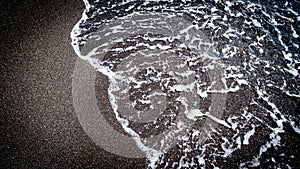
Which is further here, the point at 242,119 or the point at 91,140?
the point at 242,119

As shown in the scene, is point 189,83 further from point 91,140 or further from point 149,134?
point 91,140

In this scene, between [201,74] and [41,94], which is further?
[201,74]

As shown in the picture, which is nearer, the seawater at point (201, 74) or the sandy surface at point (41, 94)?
the sandy surface at point (41, 94)

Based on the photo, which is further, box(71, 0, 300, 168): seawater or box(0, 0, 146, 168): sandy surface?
box(71, 0, 300, 168): seawater

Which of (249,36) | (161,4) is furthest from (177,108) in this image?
(161,4)

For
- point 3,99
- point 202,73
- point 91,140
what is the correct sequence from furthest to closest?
point 202,73 < point 3,99 < point 91,140
